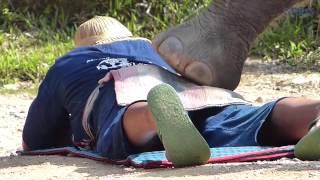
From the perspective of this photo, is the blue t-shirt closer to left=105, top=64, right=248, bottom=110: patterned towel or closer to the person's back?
the person's back

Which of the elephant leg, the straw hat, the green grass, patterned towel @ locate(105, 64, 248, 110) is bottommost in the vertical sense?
the green grass

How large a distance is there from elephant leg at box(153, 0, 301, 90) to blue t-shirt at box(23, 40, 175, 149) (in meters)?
0.38

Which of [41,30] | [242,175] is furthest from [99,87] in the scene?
[41,30]

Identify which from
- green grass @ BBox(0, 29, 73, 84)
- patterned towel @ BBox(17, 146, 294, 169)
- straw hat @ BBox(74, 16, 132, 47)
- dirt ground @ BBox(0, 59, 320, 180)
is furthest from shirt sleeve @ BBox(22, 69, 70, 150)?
green grass @ BBox(0, 29, 73, 84)

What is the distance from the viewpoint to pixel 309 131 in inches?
99.8

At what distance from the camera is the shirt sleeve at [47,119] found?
3.21 metres

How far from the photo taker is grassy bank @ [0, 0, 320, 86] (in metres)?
5.48

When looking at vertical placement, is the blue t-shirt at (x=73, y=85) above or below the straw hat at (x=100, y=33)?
below

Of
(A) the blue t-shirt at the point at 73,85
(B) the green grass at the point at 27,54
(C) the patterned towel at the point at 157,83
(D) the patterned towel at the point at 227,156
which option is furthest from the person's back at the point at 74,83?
(B) the green grass at the point at 27,54

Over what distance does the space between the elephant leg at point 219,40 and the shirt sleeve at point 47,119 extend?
0.67 m

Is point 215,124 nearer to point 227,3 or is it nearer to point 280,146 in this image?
point 280,146

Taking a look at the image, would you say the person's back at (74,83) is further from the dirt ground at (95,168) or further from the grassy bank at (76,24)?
the grassy bank at (76,24)

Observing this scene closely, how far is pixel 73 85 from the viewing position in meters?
3.13

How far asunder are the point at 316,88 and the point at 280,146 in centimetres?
227
